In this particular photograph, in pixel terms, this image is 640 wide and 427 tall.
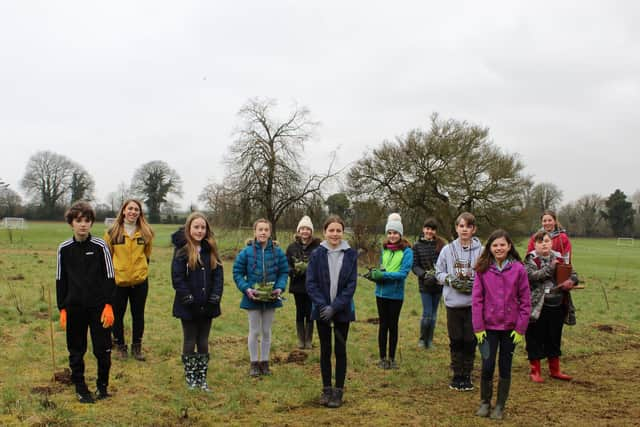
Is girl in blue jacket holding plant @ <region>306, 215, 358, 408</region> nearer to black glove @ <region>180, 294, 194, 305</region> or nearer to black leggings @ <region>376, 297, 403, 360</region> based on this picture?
black glove @ <region>180, 294, 194, 305</region>

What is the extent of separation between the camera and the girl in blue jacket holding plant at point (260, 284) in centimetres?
616

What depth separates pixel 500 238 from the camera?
509 centimetres

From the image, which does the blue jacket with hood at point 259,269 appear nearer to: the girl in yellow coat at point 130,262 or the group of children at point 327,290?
the group of children at point 327,290

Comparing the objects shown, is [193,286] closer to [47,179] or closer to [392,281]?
[392,281]

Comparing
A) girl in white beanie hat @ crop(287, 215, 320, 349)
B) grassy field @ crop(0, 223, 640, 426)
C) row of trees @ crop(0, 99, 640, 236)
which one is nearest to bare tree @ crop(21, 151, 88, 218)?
row of trees @ crop(0, 99, 640, 236)

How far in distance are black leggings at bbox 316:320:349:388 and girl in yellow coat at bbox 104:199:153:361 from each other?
2552 millimetres

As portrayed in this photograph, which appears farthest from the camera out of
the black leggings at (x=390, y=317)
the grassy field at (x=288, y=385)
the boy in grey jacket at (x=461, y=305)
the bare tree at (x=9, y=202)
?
the bare tree at (x=9, y=202)

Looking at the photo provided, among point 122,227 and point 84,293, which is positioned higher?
point 122,227

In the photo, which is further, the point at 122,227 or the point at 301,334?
the point at 301,334

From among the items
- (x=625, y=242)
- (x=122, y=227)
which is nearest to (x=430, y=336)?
(x=122, y=227)

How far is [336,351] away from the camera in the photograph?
17.5ft

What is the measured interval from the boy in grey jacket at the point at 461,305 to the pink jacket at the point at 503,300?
0.69 meters

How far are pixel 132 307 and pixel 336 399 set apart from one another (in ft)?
9.76

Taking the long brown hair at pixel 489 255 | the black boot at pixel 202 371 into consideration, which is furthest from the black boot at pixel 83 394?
the long brown hair at pixel 489 255
